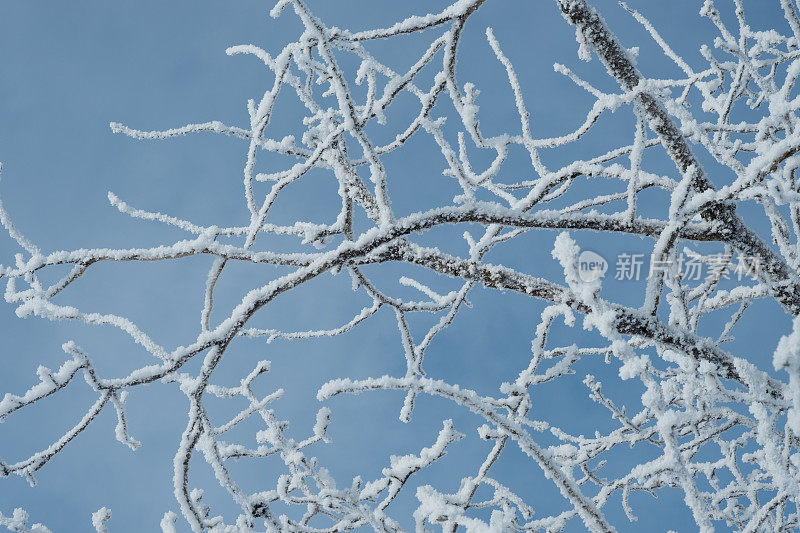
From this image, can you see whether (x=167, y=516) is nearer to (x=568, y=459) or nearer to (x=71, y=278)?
(x=71, y=278)

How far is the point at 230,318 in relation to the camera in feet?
6.53

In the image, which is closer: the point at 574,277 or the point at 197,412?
the point at 574,277

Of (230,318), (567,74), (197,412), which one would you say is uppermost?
(567,74)

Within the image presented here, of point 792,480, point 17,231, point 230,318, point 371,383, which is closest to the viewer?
point 792,480

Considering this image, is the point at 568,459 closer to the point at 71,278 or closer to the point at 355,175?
the point at 355,175

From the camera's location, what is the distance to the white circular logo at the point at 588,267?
5.12ft

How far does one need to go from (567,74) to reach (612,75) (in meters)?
1.13

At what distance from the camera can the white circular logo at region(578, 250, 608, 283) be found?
156cm

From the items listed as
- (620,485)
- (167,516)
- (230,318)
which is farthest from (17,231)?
(620,485)

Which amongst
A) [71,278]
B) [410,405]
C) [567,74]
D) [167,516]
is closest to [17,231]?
[71,278]

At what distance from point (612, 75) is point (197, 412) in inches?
75.6

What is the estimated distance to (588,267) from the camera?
1.66 m

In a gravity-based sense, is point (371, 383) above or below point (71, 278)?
below

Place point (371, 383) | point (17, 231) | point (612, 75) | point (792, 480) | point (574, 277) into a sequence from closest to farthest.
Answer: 1. point (574, 277)
2. point (792, 480)
3. point (371, 383)
4. point (612, 75)
5. point (17, 231)
